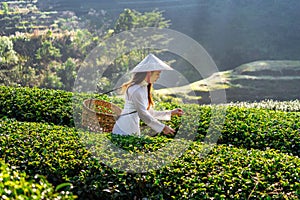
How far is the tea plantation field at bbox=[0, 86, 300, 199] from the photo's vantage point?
11.2 ft

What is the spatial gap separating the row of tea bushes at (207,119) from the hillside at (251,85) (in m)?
8.83

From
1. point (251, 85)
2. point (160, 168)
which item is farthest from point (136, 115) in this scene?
point (251, 85)

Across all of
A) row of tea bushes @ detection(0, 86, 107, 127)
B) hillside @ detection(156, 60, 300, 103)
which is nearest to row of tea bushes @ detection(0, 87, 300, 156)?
row of tea bushes @ detection(0, 86, 107, 127)

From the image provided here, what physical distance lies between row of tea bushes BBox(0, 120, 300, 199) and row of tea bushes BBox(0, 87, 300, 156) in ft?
2.65

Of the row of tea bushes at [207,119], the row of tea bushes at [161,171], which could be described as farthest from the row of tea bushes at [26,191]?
the row of tea bushes at [207,119]

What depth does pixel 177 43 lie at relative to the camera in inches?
931

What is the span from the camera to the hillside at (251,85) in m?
15.8

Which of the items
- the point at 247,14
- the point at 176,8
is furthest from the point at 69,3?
the point at 247,14

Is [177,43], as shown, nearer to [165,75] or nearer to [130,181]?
[165,75]

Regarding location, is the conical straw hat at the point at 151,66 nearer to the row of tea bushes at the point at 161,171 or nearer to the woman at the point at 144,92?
the woman at the point at 144,92

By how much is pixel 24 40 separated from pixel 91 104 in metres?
13.3

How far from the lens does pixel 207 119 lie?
18.8 feet

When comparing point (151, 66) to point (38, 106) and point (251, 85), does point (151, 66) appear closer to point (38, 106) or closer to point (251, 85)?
point (38, 106)

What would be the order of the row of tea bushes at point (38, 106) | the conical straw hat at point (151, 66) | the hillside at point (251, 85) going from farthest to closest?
the hillside at point (251, 85) → the row of tea bushes at point (38, 106) → the conical straw hat at point (151, 66)
